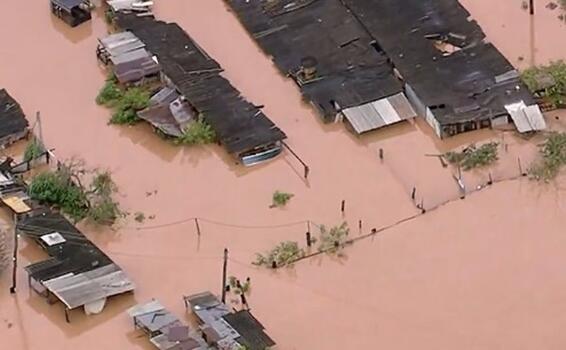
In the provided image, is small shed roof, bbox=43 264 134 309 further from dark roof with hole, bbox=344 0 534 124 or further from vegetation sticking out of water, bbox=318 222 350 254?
dark roof with hole, bbox=344 0 534 124

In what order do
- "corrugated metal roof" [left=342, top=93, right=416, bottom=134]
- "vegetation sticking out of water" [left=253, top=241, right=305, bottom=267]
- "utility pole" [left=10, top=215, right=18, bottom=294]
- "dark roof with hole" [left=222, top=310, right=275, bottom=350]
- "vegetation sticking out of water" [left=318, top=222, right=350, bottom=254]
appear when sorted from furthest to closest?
1. "corrugated metal roof" [left=342, top=93, right=416, bottom=134]
2. "vegetation sticking out of water" [left=318, top=222, right=350, bottom=254]
3. "vegetation sticking out of water" [left=253, top=241, right=305, bottom=267]
4. "utility pole" [left=10, top=215, right=18, bottom=294]
5. "dark roof with hole" [left=222, top=310, right=275, bottom=350]

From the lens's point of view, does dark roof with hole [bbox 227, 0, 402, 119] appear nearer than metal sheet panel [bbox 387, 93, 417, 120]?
No

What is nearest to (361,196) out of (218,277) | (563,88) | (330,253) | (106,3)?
(330,253)

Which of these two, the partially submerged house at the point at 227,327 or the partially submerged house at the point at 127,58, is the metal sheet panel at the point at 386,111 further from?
the partially submerged house at the point at 227,327

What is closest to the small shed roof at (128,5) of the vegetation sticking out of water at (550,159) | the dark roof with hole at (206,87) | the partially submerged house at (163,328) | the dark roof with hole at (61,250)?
the dark roof with hole at (206,87)

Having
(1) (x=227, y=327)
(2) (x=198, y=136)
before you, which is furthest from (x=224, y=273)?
(2) (x=198, y=136)

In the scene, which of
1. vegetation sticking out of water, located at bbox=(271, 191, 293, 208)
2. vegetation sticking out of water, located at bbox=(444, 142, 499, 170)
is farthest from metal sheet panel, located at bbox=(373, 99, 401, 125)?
vegetation sticking out of water, located at bbox=(271, 191, 293, 208)

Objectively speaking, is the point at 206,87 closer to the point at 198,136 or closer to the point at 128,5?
the point at 198,136
